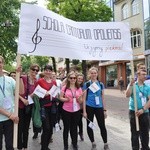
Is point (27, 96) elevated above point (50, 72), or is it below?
below

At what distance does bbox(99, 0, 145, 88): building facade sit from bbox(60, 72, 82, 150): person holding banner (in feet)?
89.4

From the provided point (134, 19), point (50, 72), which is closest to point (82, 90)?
point (50, 72)

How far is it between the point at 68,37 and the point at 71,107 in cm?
162

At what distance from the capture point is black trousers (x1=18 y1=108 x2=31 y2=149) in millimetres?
6645

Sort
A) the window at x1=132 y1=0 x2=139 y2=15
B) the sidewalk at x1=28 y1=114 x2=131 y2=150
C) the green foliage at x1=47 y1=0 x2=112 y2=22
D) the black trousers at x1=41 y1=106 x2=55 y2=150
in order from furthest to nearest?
the window at x1=132 y1=0 x2=139 y2=15 → the green foliage at x1=47 y1=0 x2=112 y2=22 → the sidewalk at x1=28 y1=114 x2=131 y2=150 → the black trousers at x1=41 y1=106 x2=55 y2=150

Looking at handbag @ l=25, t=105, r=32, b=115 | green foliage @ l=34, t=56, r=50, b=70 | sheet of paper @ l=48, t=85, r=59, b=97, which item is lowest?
handbag @ l=25, t=105, r=32, b=115

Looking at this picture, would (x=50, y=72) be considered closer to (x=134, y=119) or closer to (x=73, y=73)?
(x=73, y=73)

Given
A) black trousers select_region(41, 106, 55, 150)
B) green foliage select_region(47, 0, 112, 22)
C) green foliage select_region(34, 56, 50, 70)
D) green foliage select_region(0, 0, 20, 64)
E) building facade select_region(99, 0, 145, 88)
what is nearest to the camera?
black trousers select_region(41, 106, 55, 150)

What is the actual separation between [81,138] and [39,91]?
240 centimetres

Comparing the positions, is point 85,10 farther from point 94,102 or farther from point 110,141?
point 94,102

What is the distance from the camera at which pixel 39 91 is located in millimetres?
6293

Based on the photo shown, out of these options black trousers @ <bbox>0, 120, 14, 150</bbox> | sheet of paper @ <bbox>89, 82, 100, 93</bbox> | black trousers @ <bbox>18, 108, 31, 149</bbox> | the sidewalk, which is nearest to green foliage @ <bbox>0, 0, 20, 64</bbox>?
the sidewalk

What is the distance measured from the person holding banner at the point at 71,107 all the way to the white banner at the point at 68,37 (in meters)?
1.04

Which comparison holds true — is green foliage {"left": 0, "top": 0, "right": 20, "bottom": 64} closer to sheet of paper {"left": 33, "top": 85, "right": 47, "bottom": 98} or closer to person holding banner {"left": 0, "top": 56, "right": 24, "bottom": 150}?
sheet of paper {"left": 33, "top": 85, "right": 47, "bottom": 98}
